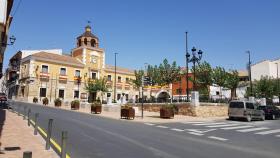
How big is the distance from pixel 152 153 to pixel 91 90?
41306 mm

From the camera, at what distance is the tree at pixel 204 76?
5165 centimetres

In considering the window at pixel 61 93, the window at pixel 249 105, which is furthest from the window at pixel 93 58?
the window at pixel 249 105

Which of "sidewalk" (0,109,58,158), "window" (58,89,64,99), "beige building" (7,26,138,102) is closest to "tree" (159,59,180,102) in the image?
"beige building" (7,26,138,102)

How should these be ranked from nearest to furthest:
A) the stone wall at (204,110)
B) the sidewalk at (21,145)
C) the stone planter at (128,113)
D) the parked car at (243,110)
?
1. the sidewalk at (21,145)
2. the stone planter at (128,113)
3. the parked car at (243,110)
4. the stone wall at (204,110)

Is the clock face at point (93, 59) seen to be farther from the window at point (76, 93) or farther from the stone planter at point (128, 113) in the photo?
→ the stone planter at point (128, 113)

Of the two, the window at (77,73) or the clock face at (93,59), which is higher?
the clock face at (93,59)

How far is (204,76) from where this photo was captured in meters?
52.4

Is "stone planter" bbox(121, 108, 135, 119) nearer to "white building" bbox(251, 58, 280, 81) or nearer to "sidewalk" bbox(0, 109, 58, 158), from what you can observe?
"sidewalk" bbox(0, 109, 58, 158)

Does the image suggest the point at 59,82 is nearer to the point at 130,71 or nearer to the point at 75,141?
the point at 130,71

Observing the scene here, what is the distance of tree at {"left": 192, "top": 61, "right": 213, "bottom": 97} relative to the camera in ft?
169

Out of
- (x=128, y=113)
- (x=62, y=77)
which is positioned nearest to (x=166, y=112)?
(x=128, y=113)

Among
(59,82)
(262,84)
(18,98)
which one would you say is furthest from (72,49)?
(262,84)

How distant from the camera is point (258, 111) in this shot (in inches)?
987

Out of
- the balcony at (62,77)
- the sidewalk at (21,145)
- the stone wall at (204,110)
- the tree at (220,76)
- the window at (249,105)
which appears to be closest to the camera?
the sidewalk at (21,145)
